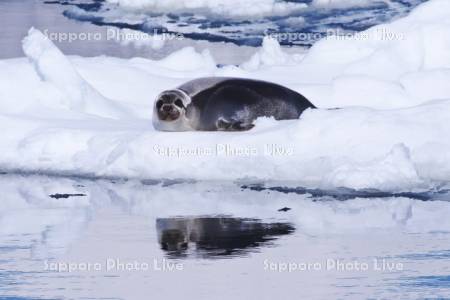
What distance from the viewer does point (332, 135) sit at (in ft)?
34.8

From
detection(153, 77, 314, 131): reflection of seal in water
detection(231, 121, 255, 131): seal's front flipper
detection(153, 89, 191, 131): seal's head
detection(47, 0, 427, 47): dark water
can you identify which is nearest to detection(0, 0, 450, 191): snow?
detection(153, 89, 191, 131): seal's head

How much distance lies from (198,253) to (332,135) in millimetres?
2642

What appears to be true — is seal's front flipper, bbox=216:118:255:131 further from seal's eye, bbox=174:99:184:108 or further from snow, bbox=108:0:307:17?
snow, bbox=108:0:307:17

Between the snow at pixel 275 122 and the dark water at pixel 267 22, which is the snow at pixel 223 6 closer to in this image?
the dark water at pixel 267 22

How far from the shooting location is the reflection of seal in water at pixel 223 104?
11.9 m

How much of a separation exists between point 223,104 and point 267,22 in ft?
43.8

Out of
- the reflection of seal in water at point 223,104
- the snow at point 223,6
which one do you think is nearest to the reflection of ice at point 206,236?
the reflection of seal in water at point 223,104

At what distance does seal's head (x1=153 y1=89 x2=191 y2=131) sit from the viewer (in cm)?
1184

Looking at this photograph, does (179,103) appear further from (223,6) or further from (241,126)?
(223,6)

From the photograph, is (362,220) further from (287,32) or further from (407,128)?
(287,32)

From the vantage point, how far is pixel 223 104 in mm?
12125

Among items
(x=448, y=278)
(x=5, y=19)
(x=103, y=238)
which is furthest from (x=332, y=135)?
(x=5, y=19)

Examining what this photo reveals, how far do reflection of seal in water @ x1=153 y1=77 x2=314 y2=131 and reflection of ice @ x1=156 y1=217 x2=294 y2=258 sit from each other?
2675mm

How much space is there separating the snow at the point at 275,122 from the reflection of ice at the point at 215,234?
1067mm
